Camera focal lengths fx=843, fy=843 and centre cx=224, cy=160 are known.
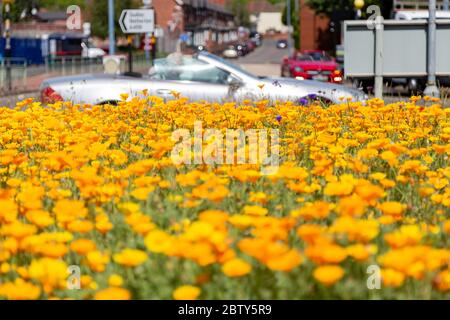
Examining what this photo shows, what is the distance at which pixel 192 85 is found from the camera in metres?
12.0

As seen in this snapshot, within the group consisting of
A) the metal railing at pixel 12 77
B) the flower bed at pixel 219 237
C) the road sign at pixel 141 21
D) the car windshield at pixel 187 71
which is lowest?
the metal railing at pixel 12 77

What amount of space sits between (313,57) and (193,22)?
5305 centimetres

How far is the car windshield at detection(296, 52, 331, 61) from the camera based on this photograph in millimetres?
33562

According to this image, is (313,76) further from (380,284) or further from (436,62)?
(380,284)

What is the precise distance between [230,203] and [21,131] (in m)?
2.84

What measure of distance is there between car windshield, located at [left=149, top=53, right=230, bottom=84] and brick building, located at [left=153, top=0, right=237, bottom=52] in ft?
120

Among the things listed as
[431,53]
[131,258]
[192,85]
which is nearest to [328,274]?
[131,258]

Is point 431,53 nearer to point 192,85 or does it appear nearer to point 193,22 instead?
point 192,85

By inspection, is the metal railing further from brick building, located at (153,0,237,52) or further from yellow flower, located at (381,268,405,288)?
yellow flower, located at (381,268,405,288)

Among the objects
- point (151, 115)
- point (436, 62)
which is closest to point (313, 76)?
point (436, 62)

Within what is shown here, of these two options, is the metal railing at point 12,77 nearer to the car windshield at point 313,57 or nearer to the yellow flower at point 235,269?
the car windshield at point 313,57

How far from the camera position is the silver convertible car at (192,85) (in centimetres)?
1165

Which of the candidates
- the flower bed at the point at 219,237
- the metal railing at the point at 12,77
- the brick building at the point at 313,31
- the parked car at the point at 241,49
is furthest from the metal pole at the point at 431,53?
the parked car at the point at 241,49

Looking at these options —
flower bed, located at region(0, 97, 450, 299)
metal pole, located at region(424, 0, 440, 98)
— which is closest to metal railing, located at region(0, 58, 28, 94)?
metal pole, located at region(424, 0, 440, 98)
